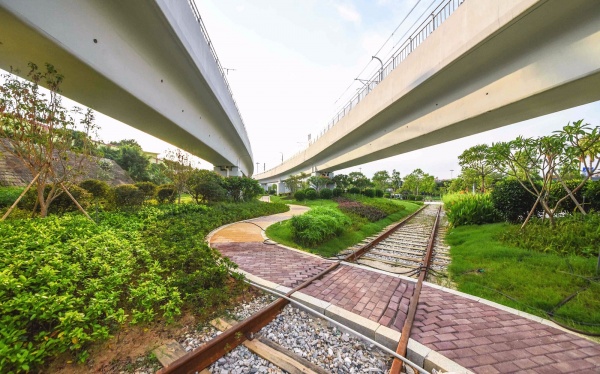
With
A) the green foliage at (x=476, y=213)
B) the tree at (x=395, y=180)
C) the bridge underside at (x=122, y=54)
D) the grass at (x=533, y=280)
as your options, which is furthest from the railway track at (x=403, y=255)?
the tree at (x=395, y=180)

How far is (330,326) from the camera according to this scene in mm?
2834

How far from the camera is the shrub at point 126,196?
9.38 m

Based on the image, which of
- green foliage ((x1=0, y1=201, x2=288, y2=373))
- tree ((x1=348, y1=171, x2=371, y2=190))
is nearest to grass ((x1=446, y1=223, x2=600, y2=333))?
green foliage ((x1=0, y1=201, x2=288, y2=373))

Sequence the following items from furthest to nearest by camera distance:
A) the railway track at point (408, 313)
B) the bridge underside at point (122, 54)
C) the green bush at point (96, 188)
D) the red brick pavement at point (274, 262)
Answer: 1. the green bush at point (96, 188)
2. the red brick pavement at point (274, 262)
3. the bridge underside at point (122, 54)
4. the railway track at point (408, 313)

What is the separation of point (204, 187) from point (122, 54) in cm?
817

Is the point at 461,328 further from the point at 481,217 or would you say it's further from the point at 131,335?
the point at 481,217

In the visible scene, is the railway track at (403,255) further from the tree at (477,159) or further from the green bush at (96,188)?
the tree at (477,159)

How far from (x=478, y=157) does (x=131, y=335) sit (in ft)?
75.1

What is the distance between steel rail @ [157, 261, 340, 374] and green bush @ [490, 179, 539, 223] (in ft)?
31.1

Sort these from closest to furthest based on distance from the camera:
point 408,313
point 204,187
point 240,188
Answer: point 408,313 < point 204,187 < point 240,188

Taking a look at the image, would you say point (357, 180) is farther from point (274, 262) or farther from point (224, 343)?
point (224, 343)

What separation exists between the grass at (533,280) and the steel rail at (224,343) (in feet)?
11.8

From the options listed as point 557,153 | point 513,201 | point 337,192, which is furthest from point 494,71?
point 337,192

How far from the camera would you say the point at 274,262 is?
510 centimetres
